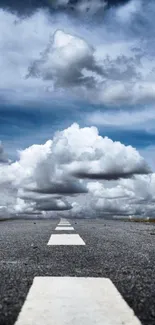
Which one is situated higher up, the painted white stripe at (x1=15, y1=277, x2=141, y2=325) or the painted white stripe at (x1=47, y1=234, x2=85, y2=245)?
the painted white stripe at (x1=47, y1=234, x2=85, y2=245)

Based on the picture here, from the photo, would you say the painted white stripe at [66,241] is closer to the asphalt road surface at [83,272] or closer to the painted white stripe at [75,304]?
the asphalt road surface at [83,272]

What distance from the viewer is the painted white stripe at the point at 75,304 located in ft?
8.71

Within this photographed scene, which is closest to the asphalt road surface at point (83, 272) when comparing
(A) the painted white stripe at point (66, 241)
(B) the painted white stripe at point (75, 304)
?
(B) the painted white stripe at point (75, 304)

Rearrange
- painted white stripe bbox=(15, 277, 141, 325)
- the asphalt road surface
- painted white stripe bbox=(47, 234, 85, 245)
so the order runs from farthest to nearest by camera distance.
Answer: painted white stripe bbox=(47, 234, 85, 245), the asphalt road surface, painted white stripe bbox=(15, 277, 141, 325)

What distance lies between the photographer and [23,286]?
3.69 m

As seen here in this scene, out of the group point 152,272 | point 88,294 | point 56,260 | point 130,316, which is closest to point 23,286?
point 88,294

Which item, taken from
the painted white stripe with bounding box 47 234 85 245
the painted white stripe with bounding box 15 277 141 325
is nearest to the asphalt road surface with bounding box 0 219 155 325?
the painted white stripe with bounding box 15 277 141 325

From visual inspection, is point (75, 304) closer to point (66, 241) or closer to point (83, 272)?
point (83, 272)

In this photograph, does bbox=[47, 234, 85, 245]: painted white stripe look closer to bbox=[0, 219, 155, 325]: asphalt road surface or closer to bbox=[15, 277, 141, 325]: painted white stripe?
bbox=[0, 219, 155, 325]: asphalt road surface

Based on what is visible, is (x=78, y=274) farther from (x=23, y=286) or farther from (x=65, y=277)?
(x=23, y=286)

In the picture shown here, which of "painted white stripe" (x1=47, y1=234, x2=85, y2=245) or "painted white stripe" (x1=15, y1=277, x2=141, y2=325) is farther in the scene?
"painted white stripe" (x1=47, y1=234, x2=85, y2=245)

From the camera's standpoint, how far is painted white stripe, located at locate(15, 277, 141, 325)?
8.71 feet

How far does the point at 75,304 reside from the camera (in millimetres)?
3117

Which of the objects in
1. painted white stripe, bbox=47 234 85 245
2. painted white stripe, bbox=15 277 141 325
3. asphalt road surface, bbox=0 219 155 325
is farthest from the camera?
painted white stripe, bbox=47 234 85 245
